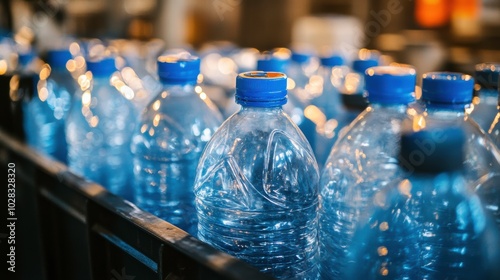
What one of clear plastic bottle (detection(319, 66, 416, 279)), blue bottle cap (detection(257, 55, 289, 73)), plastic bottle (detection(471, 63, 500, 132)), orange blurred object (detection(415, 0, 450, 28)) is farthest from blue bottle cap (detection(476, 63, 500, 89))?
orange blurred object (detection(415, 0, 450, 28))

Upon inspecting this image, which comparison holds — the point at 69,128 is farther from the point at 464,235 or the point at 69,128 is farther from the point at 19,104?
the point at 464,235

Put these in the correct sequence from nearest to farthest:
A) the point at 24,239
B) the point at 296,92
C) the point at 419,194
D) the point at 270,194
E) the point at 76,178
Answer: the point at 419,194, the point at 270,194, the point at 76,178, the point at 24,239, the point at 296,92

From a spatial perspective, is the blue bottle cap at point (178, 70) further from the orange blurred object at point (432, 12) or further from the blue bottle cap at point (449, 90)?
the orange blurred object at point (432, 12)

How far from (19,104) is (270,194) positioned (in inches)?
46.9

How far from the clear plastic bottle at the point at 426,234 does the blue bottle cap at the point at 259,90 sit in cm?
26

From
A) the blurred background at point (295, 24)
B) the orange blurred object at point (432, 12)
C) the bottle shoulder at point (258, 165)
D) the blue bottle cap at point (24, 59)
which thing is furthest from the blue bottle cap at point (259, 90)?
the orange blurred object at point (432, 12)

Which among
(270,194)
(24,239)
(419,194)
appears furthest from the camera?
(24,239)

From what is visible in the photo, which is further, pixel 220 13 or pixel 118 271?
pixel 220 13

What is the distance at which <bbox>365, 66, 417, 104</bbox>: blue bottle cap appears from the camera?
3.07 ft

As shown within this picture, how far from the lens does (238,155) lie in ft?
3.49

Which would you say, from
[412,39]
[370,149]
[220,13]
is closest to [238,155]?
[370,149]

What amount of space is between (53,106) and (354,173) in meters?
1.35

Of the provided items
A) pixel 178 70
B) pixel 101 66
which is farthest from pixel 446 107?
pixel 101 66

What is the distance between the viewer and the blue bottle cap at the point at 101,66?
1629 millimetres
